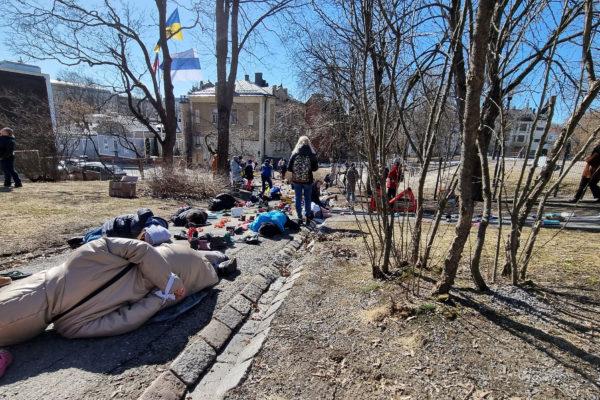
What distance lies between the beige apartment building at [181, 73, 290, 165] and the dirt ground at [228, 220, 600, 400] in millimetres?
32765

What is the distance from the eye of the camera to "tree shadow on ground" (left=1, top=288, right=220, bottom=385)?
2.39 metres

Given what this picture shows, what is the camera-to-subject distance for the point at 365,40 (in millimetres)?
3129

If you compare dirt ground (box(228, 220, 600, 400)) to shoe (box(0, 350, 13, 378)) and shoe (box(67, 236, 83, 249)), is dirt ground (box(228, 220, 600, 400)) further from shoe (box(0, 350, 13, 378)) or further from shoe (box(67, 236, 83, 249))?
shoe (box(67, 236, 83, 249))

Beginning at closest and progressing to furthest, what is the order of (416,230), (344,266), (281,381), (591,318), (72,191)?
(281,381)
(591,318)
(416,230)
(344,266)
(72,191)

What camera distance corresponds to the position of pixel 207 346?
273cm

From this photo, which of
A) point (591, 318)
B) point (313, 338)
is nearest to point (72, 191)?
point (313, 338)

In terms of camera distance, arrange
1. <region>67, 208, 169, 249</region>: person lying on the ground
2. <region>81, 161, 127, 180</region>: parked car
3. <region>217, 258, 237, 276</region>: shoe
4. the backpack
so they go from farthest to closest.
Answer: <region>81, 161, 127, 180</region>: parked car → the backpack → <region>67, 208, 169, 249</region>: person lying on the ground → <region>217, 258, 237, 276</region>: shoe

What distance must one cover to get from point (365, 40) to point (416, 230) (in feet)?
6.41

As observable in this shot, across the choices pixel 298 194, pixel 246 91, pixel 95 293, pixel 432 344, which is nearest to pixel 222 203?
pixel 298 194

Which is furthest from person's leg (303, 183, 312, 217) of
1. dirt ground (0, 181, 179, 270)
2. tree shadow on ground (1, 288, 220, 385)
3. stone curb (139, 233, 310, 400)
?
tree shadow on ground (1, 288, 220, 385)

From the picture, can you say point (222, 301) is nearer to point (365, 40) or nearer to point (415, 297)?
point (415, 297)

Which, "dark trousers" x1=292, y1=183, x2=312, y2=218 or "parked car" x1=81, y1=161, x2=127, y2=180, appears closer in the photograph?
"dark trousers" x1=292, y1=183, x2=312, y2=218

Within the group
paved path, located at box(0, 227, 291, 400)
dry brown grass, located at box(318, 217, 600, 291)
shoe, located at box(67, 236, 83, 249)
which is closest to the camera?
paved path, located at box(0, 227, 291, 400)

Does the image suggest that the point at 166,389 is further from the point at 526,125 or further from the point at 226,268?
the point at 526,125
